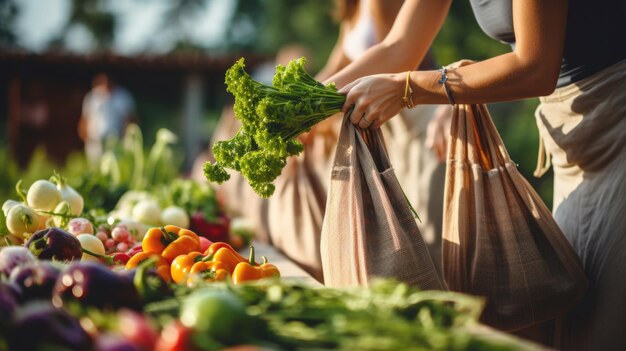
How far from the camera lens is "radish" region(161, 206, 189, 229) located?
3.40 metres

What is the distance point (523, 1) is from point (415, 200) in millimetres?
1748

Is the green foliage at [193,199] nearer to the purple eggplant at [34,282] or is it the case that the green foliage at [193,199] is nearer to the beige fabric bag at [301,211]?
the beige fabric bag at [301,211]

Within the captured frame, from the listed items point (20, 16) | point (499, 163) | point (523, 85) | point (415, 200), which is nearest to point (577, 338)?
point (499, 163)

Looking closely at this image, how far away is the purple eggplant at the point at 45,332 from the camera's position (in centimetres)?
114

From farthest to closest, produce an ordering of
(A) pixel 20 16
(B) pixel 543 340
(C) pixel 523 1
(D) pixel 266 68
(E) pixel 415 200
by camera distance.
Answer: (A) pixel 20 16 → (D) pixel 266 68 → (E) pixel 415 200 → (B) pixel 543 340 → (C) pixel 523 1

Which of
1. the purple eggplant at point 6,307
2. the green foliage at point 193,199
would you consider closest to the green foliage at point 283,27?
the green foliage at point 193,199

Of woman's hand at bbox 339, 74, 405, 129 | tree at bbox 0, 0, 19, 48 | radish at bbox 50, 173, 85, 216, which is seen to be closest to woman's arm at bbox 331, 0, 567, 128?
woman's hand at bbox 339, 74, 405, 129

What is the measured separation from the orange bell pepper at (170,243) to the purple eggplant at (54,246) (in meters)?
0.29

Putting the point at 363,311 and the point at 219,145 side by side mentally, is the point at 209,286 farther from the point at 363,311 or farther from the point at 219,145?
the point at 219,145

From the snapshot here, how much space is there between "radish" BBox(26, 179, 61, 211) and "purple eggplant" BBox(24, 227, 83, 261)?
676mm

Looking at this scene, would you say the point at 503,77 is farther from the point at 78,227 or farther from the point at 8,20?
the point at 8,20

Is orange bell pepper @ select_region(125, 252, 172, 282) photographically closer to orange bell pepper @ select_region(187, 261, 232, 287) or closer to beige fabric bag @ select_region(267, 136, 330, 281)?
orange bell pepper @ select_region(187, 261, 232, 287)

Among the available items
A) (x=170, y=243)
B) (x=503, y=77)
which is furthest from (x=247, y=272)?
(x=503, y=77)

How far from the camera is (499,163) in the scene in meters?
2.07
